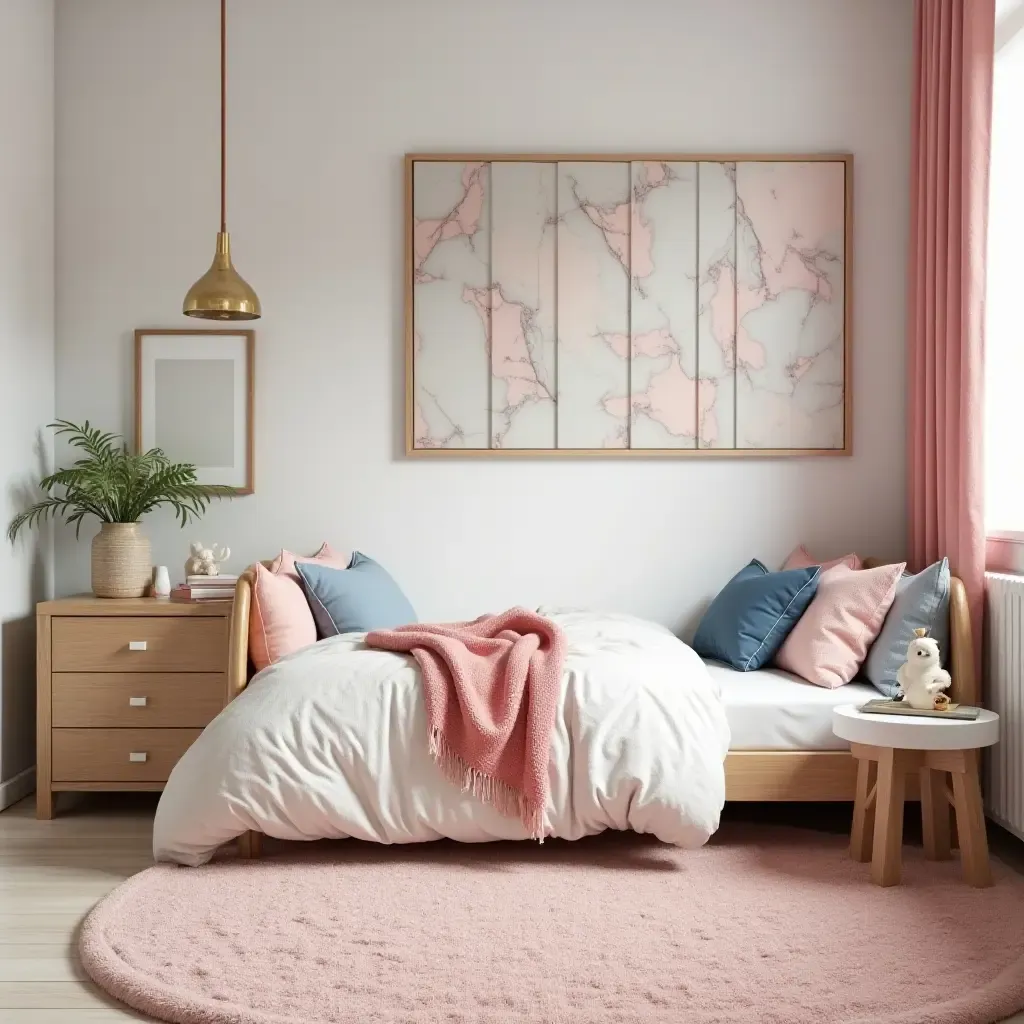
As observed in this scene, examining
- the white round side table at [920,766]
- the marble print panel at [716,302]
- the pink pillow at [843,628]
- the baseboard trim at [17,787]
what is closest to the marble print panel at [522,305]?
the marble print panel at [716,302]

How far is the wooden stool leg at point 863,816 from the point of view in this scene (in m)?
2.92

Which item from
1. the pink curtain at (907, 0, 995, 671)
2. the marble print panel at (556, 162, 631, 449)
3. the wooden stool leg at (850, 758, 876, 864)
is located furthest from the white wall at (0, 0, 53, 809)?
the pink curtain at (907, 0, 995, 671)

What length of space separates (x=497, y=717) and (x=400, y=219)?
202 centimetres

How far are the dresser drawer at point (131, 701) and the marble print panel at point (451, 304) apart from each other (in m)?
1.18

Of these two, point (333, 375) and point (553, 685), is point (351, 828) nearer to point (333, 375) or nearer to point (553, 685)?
point (553, 685)

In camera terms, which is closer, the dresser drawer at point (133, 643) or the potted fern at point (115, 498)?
the dresser drawer at point (133, 643)

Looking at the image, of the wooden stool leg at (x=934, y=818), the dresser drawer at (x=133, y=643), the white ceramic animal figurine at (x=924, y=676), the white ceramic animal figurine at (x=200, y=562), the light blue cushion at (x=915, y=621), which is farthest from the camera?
the white ceramic animal figurine at (x=200, y=562)

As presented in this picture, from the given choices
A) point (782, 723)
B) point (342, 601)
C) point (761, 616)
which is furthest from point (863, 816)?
point (342, 601)

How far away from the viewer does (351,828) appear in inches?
111

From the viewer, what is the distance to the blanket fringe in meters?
2.80

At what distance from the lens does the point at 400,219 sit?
13.2ft

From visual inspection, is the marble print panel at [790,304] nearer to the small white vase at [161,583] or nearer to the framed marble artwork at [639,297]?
the framed marble artwork at [639,297]

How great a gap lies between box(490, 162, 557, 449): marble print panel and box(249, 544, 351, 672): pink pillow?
110cm

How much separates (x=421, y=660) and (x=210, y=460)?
1.50m
